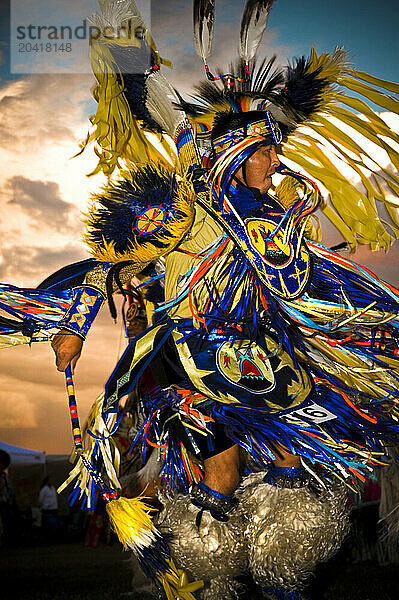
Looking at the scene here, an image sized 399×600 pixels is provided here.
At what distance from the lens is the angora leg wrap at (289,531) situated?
5.64 feet

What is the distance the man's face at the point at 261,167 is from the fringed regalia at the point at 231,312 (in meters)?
0.06

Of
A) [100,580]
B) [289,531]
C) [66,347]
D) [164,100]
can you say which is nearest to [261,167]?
[164,100]

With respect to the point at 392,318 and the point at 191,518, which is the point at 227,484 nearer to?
the point at 191,518

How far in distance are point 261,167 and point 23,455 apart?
5805 mm

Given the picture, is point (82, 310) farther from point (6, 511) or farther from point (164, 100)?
point (6, 511)

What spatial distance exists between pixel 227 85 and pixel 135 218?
51 cm

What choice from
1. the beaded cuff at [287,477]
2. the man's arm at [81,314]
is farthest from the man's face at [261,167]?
the beaded cuff at [287,477]

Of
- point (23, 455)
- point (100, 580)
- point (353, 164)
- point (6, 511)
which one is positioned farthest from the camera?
point (23, 455)

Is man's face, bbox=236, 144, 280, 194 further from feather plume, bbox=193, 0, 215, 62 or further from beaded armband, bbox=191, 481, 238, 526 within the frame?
beaded armband, bbox=191, 481, 238, 526

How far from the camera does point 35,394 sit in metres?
4.73

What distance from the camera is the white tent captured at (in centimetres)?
681

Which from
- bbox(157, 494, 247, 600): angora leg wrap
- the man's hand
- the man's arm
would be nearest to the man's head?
the man's arm

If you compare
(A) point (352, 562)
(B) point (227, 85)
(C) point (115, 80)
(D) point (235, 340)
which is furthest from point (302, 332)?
(A) point (352, 562)

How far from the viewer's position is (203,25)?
1.95 m
